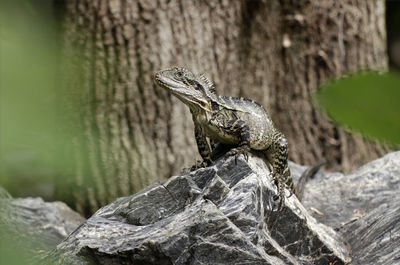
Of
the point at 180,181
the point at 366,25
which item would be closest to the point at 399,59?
the point at 366,25

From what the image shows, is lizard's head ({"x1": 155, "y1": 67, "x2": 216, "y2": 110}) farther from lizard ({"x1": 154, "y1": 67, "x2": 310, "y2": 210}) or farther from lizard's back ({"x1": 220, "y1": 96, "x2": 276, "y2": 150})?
lizard's back ({"x1": 220, "y1": 96, "x2": 276, "y2": 150})

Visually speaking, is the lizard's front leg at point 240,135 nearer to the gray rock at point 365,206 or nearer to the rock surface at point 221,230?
the rock surface at point 221,230

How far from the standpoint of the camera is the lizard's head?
4008 millimetres

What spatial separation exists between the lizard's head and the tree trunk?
167 centimetres

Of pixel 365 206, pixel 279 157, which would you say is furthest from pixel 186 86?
pixel 365 206

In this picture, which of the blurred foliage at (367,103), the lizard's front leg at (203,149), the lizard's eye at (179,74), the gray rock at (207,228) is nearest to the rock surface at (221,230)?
the gray rock at (207,228)

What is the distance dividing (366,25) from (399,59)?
189 inches

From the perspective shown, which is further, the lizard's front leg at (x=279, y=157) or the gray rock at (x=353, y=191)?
the gray rock at (x=353, y=191)

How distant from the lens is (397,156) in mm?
5484

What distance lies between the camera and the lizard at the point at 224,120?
3979 mm

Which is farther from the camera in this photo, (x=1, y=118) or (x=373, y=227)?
(x=373, y=227)

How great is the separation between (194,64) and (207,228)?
166 inches

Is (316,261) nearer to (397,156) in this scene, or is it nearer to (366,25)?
(397,156)

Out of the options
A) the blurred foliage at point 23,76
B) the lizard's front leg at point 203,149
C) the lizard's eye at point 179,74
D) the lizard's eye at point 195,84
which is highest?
the blurred foliage at point 23,76
